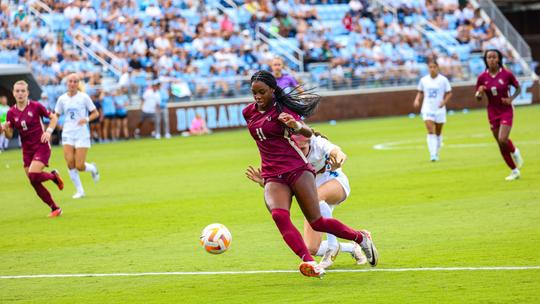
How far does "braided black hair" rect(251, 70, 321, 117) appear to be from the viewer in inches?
387

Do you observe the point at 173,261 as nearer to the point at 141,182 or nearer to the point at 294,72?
the point at 141,182

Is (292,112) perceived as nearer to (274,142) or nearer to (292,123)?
(274,142)

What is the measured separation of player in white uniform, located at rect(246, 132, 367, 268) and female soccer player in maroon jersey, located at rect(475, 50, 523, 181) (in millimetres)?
8311

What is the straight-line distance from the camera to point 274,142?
9914 mm

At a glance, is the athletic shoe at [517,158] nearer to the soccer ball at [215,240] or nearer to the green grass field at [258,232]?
the green grass field at [258,232]

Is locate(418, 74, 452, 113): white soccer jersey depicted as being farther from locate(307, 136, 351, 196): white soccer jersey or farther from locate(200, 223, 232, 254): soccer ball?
locate(200, 223, 232, 254): soccer ball

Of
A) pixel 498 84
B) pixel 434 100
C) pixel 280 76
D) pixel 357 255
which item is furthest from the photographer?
pixel 434 100

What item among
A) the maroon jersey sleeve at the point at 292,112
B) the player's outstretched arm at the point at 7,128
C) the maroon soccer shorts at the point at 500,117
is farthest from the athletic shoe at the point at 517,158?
the maroon jersey sleeve at the point at 292,112

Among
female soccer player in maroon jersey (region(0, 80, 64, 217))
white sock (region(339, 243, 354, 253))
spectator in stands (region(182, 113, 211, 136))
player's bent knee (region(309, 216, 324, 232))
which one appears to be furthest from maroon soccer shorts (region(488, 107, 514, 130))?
spectator in stands (region(182, 113, 211, 136))

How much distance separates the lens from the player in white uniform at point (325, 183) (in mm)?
10320

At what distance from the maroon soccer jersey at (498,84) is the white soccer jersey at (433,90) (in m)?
5.57

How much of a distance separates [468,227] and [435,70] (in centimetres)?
1190

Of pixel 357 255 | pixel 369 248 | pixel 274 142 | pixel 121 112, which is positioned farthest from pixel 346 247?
pixel 121 112

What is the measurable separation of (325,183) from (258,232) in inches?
131
